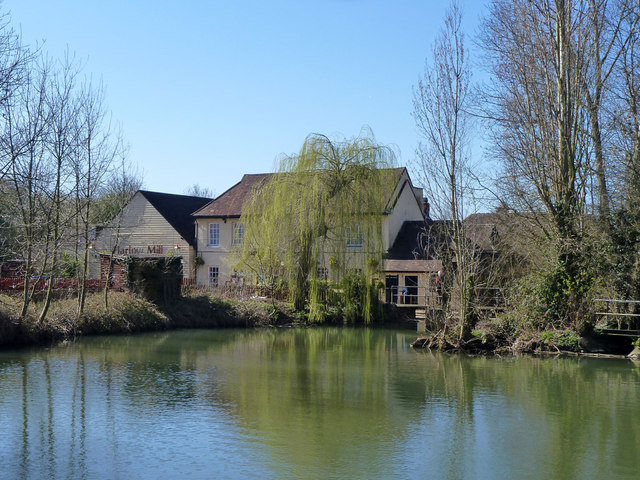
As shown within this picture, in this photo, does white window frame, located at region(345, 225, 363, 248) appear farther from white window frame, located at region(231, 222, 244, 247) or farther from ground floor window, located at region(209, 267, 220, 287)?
ground floor window, located at region(209, 267, 220, 287)

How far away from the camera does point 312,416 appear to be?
12180mm

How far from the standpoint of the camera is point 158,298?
28.6 metres

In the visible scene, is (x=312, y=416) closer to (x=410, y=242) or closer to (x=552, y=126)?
(x=552, y=126)

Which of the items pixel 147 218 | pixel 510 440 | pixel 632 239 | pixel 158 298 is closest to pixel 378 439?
pixel 510 440

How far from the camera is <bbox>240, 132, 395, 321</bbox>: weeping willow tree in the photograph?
97.3 ft


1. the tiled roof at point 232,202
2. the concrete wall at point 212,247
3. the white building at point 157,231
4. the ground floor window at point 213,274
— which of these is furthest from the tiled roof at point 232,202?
the ground floor window at point 213,274

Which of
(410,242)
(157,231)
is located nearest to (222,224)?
(157,231)

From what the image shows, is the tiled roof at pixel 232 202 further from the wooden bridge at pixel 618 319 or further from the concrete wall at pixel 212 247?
the wooden bridge at pixel 618 319

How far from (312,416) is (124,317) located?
1517cm

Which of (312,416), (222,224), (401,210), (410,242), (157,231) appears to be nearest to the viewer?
(312,416)

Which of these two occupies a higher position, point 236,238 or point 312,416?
point 236,238

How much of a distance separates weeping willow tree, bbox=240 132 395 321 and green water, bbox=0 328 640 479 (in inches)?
384

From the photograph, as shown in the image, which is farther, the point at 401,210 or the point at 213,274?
the point at 213,274

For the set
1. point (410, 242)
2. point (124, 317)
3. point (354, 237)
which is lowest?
point (124, 317)
